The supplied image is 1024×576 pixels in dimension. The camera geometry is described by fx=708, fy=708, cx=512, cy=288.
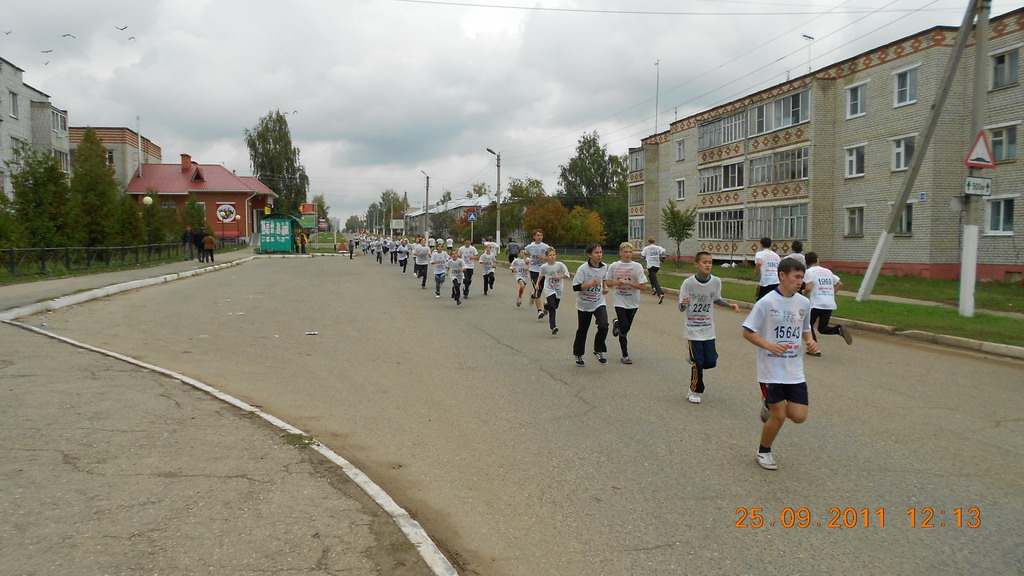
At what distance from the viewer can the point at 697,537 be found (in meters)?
4.13

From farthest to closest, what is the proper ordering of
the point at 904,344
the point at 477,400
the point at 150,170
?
1. the point at 150,170
2. the point at 904,344
3. the point at 477,400

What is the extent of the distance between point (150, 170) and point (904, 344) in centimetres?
7283

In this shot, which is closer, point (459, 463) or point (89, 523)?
point (89, 523)

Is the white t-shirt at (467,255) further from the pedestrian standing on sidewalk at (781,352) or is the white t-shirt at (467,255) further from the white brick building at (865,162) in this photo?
the pedestrian standing on sidewalk at (781,352)

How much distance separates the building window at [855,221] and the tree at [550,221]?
1383 inches

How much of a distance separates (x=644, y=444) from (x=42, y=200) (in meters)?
26.3

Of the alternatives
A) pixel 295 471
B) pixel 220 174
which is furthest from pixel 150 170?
pixel 295 471

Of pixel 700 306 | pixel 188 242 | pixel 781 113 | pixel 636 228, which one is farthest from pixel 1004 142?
pixel 188 242

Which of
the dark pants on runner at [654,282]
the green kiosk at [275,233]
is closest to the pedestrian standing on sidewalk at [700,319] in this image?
the dark pants on runner at [654,282]

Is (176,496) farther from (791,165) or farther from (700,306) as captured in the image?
(791,165)

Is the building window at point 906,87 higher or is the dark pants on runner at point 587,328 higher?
the building window at point 906,87

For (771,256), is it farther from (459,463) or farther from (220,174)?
(220,174)

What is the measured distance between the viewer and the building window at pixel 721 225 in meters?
40.5
